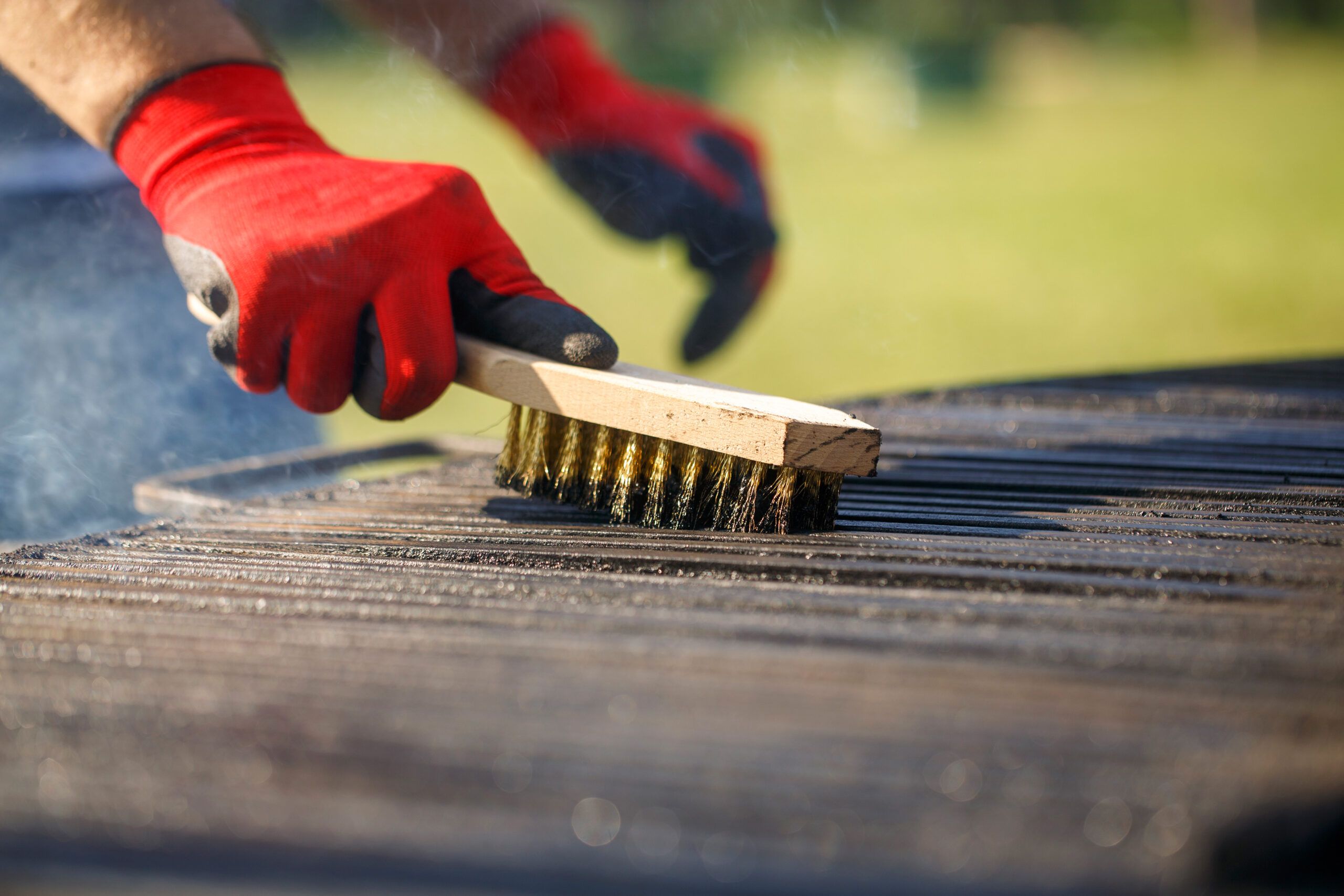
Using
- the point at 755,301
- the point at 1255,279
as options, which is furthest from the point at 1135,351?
the point at 755,301

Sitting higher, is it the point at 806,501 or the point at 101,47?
the point at 101,47

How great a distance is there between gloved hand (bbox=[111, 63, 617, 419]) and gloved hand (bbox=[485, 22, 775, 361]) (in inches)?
29.5

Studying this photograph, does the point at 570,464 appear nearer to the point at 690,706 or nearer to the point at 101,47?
the point at 690,706

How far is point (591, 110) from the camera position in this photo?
2.62m

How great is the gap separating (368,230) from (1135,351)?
938 centimetres

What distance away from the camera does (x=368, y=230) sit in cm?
165

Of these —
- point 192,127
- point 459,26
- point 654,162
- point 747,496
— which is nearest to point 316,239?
point 192,127

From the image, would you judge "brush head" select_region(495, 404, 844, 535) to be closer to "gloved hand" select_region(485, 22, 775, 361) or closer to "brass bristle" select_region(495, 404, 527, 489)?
"brass bristle" select_region(495, 404, 527, 489)

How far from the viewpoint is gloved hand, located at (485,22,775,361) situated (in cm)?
247

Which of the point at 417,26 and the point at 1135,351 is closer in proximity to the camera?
the point at 417,26

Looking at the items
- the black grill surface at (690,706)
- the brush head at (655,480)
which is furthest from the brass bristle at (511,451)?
the black grill surface at (690,706)

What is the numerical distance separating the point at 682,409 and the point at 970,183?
1555cm

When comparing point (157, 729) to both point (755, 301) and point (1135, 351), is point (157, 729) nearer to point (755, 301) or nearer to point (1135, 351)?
point (755, 301)

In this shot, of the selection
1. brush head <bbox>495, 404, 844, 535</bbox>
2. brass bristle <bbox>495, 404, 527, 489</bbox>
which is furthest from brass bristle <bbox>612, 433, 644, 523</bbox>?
brass bristle <bbox>495, 404, 527, 489</bbox>
